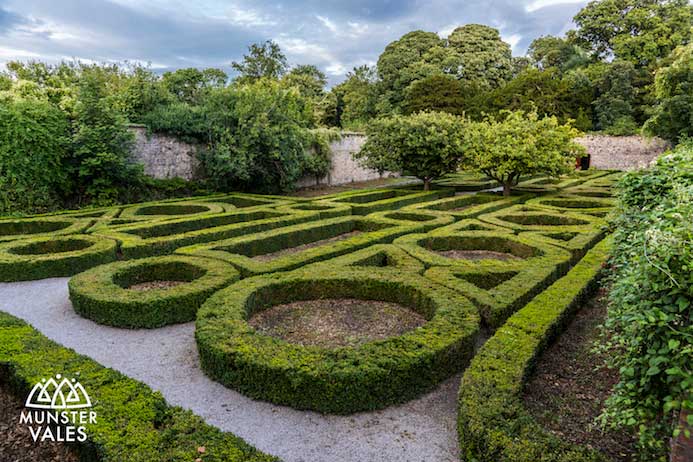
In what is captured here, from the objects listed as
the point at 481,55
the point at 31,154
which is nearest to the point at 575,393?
the point at 31,154

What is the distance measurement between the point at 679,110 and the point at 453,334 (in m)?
26.4

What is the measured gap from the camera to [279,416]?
4.32 meters

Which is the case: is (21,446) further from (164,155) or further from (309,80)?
(309,80)

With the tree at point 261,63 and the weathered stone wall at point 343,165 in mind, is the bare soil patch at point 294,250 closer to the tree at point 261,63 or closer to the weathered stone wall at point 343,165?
the weathered stone wall at point 343,165

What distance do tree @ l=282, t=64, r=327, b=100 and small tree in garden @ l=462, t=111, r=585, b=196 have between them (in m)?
29.9

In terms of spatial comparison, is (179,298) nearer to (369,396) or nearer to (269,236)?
(369,396)

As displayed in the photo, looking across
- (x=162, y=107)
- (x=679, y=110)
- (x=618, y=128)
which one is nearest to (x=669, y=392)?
(x=162, y=107)

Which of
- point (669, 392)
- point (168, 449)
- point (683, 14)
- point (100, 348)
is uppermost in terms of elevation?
point (683, 14)

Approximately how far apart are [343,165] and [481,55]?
77.7 ft

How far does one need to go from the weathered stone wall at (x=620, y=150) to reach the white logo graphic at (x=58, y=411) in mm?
36610

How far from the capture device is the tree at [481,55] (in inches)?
1639

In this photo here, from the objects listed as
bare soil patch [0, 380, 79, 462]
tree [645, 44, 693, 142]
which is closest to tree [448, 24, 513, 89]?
tree [645, 44, 693, 142]

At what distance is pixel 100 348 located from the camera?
5777mm

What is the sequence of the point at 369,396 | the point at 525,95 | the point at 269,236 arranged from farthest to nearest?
the point at 525,95, the point at 269,236, the point at 369,396
